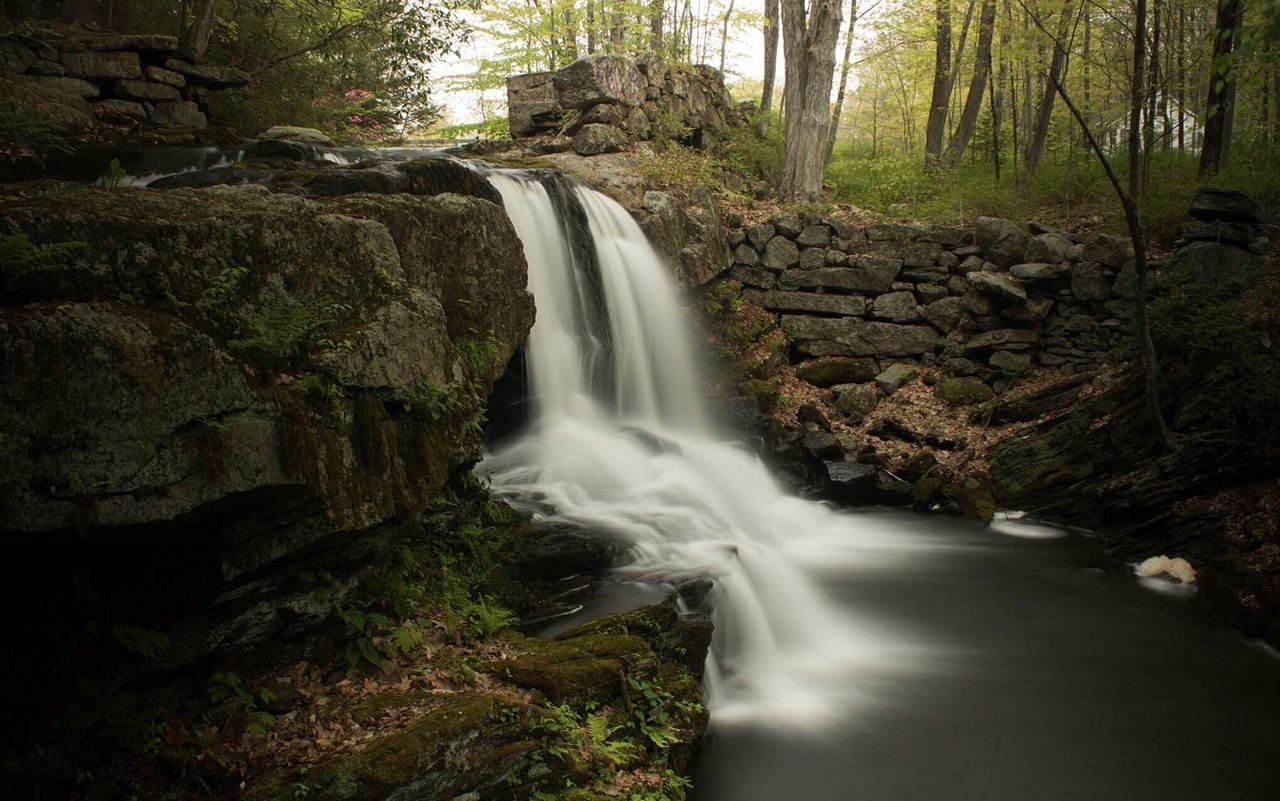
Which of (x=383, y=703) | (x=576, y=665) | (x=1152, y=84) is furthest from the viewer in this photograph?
(x=1152, y=84)

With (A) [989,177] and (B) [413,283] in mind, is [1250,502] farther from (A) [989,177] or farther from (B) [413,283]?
(A) [989,177]

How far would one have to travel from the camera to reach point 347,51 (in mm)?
13164

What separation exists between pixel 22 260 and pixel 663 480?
21.2 feet

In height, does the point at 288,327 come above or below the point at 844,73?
below

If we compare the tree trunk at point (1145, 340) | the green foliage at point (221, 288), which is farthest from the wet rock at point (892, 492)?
the green foliage at point (221, 288)

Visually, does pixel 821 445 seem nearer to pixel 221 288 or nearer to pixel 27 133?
pixel 221 288

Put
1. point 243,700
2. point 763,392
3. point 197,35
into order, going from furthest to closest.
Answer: point 763,392 → point 197,35 → point 243,700

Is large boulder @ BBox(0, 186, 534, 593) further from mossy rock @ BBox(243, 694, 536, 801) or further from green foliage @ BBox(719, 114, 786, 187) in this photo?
green foliage @ BBox(719, 114, 786, 187)

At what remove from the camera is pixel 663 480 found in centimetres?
869

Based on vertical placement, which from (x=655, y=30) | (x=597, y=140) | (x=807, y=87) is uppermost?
(x=655, y=30)

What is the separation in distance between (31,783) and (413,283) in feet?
12.1

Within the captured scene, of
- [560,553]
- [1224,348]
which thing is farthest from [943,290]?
[560,553]

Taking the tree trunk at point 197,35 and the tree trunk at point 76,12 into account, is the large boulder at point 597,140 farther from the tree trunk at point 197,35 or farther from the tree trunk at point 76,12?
the tree trunk at point 76,12

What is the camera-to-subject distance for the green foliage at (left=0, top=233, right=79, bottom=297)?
10.1ft
